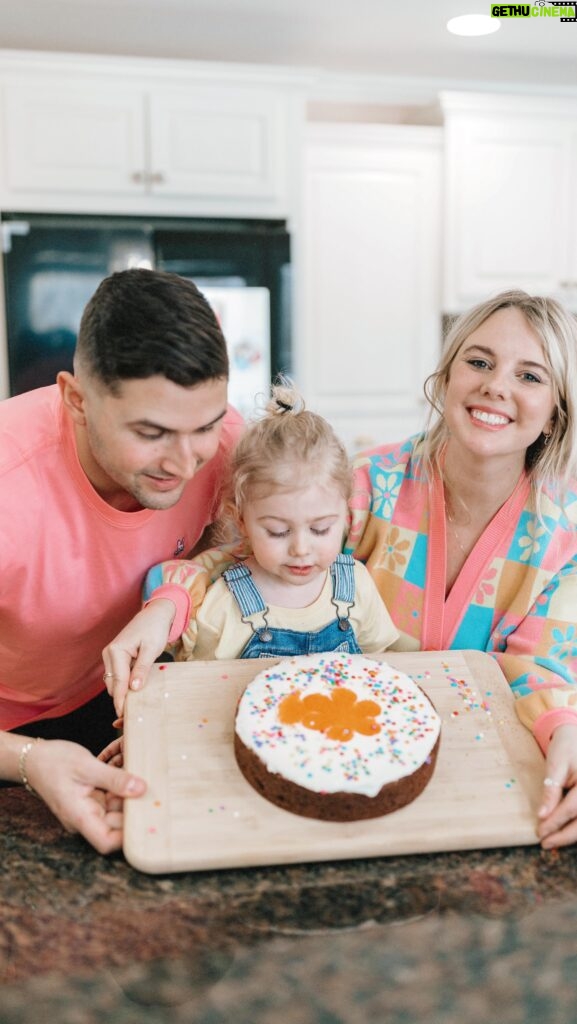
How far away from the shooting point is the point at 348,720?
103 centimetres

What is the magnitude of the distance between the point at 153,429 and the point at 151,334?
0.40 feet

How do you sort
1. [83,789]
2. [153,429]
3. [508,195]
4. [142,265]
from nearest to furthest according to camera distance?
[83,789], [153,429], [142,265], [508,195]

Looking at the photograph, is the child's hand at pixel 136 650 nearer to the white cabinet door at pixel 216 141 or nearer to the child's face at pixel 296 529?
the child's face at pixel 296 529

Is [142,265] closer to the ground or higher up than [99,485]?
higher up

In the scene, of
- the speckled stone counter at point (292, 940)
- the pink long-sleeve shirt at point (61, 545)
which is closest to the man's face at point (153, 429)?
the pink long-sleeve shirt at point (61, 545)

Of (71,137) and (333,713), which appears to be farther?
(71,137)

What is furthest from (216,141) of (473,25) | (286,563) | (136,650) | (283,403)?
(136,650)

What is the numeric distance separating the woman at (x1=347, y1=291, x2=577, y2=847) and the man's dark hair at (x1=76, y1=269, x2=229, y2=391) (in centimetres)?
49

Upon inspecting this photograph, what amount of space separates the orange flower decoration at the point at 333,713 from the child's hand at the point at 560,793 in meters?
0.21

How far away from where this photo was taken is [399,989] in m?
0.73

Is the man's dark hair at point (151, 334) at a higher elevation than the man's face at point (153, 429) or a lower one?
higher

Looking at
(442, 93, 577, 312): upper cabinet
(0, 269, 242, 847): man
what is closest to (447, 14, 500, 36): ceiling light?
(442, 93, 577, 312): upper cabinet

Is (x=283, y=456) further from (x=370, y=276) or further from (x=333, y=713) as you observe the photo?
(x=370, y=276)

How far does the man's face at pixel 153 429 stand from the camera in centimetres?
107
